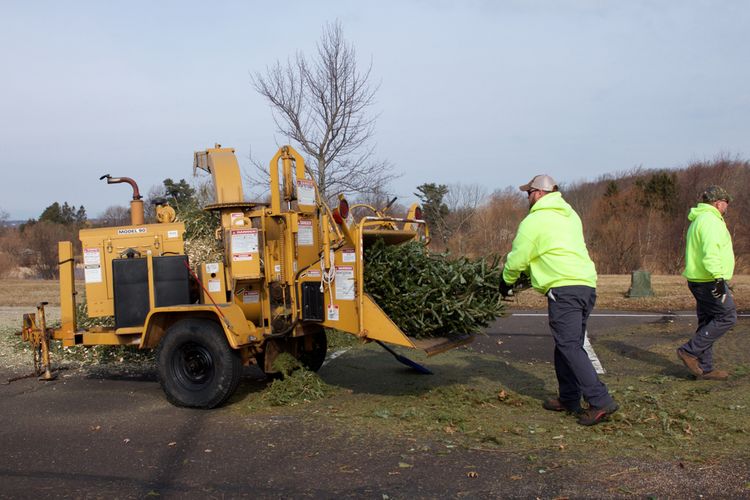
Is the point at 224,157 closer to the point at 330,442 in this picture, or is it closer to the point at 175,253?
the point at 175,253

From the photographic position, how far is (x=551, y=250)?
5875 mm

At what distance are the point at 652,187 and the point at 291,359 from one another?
28.1m

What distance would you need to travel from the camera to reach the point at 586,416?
5.68 metres

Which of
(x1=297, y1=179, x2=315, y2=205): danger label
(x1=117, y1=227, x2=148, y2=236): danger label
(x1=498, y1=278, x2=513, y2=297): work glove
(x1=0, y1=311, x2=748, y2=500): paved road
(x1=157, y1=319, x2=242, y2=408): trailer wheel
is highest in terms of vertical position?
(x1=297, y1=179, x2=315, y2=205): danger label

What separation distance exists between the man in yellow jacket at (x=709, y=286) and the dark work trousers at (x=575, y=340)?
191 centimetres

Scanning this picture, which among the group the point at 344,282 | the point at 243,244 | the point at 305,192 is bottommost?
the point at 344,282

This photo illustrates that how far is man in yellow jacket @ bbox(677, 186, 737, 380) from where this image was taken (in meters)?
7.06

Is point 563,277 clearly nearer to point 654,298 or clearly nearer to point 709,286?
point 709,286

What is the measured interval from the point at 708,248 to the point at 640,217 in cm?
2374

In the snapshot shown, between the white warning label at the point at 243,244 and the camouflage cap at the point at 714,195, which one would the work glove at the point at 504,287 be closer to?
the white warning label at the point at 243,244

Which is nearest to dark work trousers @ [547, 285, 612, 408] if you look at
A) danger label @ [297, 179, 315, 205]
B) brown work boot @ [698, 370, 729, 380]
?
brown work boot @ [698, 370, 729, 380]

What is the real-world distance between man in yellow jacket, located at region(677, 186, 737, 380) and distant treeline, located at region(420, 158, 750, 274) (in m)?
14.5

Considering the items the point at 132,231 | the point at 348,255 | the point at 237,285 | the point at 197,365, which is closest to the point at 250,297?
the point at 237,285

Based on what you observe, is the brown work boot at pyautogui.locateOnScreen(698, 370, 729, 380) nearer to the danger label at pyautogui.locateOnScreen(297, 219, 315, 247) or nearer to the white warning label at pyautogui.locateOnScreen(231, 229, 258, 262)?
the danger label at pyautogui.locateOnScreen(297, 219, 315, 247)
